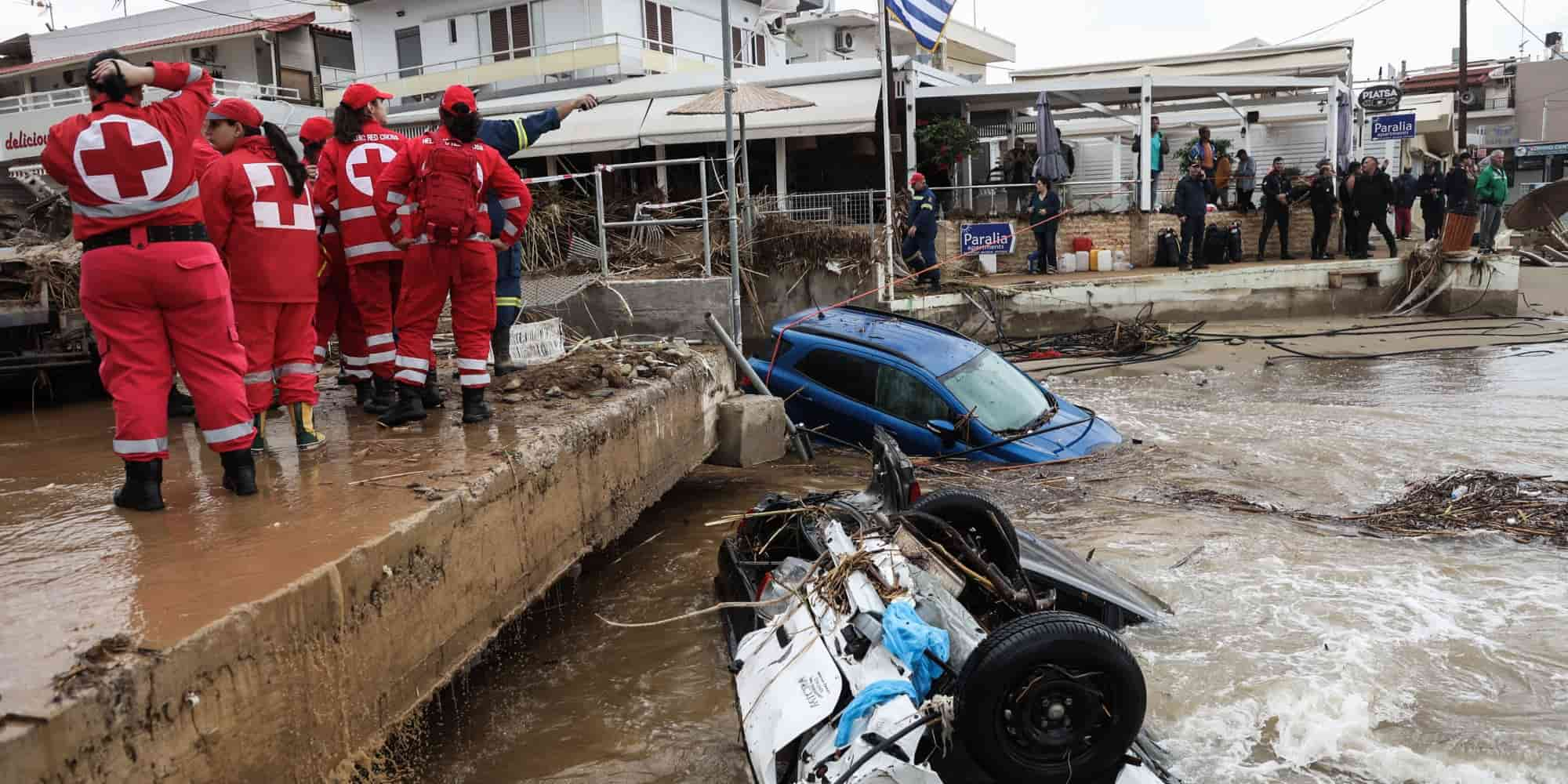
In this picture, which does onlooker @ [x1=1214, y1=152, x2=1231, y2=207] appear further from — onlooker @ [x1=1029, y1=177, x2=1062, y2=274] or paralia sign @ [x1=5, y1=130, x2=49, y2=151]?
paralia sign @ [x1=5, y1=130, x2=49, y2=151]

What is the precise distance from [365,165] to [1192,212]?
48.1ft

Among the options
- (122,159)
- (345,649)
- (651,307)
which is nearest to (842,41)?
(651,307)

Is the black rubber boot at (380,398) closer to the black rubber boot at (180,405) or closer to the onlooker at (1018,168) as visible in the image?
the black rubber boot at (180,405)

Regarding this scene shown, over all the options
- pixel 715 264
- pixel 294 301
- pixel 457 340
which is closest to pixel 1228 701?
pixel 457 340

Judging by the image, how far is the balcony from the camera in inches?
1054

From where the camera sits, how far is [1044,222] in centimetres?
1738

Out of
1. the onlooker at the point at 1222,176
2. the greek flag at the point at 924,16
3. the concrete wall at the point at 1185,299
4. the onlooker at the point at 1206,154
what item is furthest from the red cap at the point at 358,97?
the onlooker at the point at 1222,176

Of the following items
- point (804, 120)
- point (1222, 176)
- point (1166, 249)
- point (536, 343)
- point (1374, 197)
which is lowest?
point (536, 343)

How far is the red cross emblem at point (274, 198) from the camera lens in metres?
5.04

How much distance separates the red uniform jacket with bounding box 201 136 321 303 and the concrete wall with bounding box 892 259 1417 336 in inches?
422

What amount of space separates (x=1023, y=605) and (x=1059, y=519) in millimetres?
3225

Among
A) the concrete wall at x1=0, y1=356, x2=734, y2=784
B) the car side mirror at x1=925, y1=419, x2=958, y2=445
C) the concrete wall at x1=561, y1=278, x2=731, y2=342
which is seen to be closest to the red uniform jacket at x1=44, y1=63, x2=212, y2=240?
the concrete wall at x1=0, y1=356, x2=734, y2=784

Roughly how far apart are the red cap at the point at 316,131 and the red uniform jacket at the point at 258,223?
1.36 metres

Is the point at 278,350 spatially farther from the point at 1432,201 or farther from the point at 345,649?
the point at 1432,201
